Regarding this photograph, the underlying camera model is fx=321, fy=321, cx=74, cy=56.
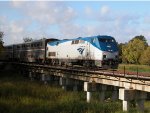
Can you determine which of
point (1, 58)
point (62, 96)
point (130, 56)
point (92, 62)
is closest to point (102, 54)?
point (92, 62)

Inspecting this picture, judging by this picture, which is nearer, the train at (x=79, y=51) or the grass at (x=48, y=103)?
the grass at (x=48, y=103)

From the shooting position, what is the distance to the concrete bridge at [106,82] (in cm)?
2267

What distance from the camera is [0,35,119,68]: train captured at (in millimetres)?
32469

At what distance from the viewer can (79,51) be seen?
122 ft

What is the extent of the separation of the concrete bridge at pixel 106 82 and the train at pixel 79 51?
2.22 meters

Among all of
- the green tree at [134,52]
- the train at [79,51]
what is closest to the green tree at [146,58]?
the green tree at [134,52]

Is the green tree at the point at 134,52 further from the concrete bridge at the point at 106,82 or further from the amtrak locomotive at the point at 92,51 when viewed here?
the amtrak locomotive at the point at 92,51

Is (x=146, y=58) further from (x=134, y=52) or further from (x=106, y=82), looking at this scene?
(x=106, y=82)

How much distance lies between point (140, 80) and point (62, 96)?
11.0m

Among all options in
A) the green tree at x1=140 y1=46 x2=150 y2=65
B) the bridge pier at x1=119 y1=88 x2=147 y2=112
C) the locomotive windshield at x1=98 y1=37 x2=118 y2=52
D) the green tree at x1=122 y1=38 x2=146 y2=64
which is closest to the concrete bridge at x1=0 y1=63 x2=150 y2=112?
the bridge pier at x1=119 y1=88 x2=147 y2=112

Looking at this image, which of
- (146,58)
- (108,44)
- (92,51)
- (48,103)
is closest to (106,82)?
(48,103)

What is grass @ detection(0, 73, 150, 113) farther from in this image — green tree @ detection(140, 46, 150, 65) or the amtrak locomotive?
green tree @ detection(140, 46, 150, 65)

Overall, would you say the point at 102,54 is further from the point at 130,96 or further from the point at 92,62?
the point at 130,96

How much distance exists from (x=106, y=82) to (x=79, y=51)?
35.5 ft
